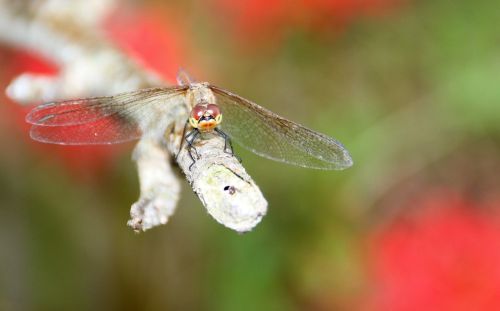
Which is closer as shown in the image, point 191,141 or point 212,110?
point 191,141

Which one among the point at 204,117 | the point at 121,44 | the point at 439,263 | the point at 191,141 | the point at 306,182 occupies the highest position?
the point at 121,44

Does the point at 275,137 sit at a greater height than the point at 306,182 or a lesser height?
lesser

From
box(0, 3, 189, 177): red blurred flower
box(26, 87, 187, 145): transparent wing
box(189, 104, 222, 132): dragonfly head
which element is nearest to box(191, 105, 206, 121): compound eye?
box(189, 104, 222, 132): dragonfly head

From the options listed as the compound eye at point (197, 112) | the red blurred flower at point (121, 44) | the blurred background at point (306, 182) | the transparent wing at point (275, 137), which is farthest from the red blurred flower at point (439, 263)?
the compound eye at point (197, 112)

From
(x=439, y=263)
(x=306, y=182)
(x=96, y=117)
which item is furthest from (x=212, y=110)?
(x=439, y=263)

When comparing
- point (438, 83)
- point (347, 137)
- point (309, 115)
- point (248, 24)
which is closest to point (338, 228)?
point (347, 137)

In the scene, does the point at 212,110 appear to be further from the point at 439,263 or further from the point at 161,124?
the point at 439,263

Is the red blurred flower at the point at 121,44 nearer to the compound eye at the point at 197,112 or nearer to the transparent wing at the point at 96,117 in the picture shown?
the transparent wing at the point at 96,117
